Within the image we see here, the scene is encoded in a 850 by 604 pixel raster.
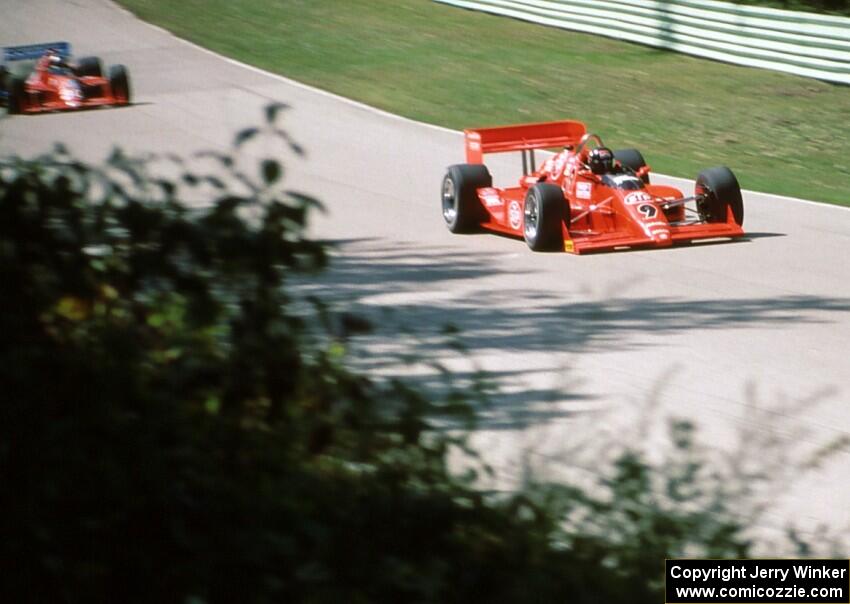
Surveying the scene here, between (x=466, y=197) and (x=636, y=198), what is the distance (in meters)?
1.87

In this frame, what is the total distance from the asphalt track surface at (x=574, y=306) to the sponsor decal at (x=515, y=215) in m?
0.23

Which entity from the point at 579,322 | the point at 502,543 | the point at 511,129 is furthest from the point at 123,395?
the point at 511,129

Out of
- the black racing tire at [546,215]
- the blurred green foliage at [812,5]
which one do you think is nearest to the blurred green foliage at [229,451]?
the black racing tire at [546,215]

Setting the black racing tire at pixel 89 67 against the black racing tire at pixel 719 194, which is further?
the black racing tire at pixel 89 67

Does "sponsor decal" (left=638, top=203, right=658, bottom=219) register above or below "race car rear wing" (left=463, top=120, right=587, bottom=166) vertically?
below

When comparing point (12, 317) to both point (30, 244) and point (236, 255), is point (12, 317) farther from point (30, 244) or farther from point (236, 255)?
point (236, 255)

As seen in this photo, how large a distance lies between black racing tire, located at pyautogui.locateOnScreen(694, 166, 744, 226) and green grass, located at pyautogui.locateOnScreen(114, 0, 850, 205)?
3417 mm

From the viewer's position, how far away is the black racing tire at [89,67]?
23.3 m

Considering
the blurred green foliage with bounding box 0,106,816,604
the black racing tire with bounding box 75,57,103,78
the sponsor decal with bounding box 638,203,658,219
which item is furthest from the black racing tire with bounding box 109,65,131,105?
the blurred green foliage with bounding box 0,106,816,604

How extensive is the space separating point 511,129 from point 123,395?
38.4 feet

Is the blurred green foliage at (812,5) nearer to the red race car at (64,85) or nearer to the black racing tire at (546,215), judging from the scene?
the red race car at (64,85)

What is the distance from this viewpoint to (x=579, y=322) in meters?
10.6

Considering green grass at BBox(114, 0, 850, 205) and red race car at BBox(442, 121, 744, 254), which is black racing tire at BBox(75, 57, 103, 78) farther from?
red race car at BBox(442, 121, 744, 254)

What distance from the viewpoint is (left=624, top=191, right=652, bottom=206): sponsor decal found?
13242 mm
